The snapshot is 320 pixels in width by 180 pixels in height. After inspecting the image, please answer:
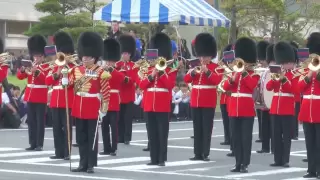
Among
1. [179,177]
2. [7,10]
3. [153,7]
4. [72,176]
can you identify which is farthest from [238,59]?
[7,10]

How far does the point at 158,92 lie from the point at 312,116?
262cm

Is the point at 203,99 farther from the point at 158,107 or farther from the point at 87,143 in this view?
the point at 87,143

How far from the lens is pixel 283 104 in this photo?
49.7 feet

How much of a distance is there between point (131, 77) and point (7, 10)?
38.5 meters

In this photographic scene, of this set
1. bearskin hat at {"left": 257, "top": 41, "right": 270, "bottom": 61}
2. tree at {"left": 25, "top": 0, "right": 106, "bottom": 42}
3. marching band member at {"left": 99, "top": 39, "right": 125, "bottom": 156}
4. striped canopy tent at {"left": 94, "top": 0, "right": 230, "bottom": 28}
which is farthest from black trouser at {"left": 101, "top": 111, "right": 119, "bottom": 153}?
tree at {"left": 25, "top": 0, "right": 106, "bottom": 42}

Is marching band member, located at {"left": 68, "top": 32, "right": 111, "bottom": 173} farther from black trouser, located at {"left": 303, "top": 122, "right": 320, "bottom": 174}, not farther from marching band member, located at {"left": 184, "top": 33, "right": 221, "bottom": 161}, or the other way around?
black trouser, located at {"left": 303, "top": 122, "right": 320, "bottom": 174}

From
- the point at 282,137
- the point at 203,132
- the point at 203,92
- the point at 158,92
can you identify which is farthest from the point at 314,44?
the point at 158,92

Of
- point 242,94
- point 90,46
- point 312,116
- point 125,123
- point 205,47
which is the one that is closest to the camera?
point 312,116

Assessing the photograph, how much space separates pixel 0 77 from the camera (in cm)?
1619

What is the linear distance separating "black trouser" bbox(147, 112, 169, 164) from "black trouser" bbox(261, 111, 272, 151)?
268 cm

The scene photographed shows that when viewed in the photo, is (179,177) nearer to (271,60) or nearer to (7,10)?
(271,60)

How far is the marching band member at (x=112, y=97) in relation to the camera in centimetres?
1622

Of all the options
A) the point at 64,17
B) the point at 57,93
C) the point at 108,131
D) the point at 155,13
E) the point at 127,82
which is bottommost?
the point at 108,131

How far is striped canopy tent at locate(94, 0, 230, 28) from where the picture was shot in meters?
20.6
